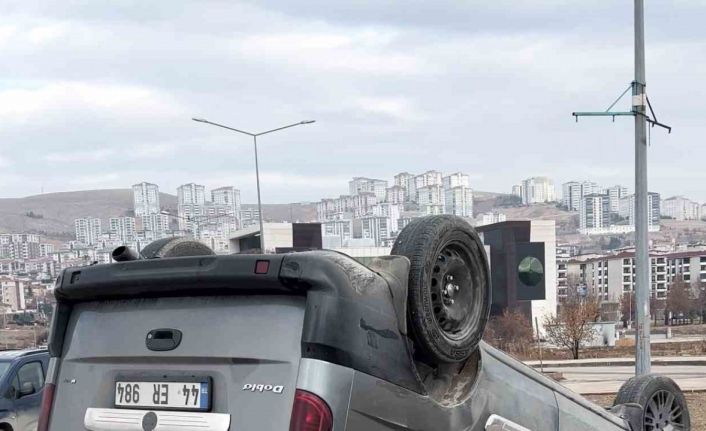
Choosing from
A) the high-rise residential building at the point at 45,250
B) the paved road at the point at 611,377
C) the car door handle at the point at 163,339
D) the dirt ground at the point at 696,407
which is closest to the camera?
the car door handle at the point at 163,339

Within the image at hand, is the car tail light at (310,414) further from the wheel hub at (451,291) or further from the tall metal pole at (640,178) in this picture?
the tall metal pole at (640,178)

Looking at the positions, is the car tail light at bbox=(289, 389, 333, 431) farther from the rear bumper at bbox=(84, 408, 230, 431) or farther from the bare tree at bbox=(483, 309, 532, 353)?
the bare tree at bbox=(483, 309, 532, 353)

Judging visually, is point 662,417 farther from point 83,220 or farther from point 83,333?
point 83,220

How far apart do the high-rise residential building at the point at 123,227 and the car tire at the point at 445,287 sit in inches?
7122

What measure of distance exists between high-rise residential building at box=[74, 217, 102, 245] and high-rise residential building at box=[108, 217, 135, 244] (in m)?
3.05

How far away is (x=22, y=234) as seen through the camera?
176125 millimetres

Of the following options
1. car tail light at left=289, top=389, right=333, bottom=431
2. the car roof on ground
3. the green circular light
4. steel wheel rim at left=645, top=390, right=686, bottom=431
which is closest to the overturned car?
car tail light at left=289, top=389, right=333, bottom=431

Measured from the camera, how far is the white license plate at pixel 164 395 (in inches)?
120

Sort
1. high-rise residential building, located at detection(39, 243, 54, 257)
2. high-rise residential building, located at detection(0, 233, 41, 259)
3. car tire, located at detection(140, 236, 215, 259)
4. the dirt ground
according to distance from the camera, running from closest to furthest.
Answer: car tire, located at detection(140, 236, 215, 259)
the dirt ground
high-rise residential building, located at detection(0, 233, 41, 259)
high-rise residential building, located at detection(39, 243, 54, 257)

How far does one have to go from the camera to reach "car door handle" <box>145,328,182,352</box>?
10.4 feet

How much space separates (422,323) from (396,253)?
0.37 meters

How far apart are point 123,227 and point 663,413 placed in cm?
18956

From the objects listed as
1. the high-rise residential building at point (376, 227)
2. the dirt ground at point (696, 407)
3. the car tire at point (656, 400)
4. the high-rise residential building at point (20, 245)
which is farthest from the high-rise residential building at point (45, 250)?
the car tire at point (656, 400)

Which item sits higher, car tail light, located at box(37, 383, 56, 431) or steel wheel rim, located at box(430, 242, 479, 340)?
steel wheel rim, located at box(430, 242, 479, 340)
